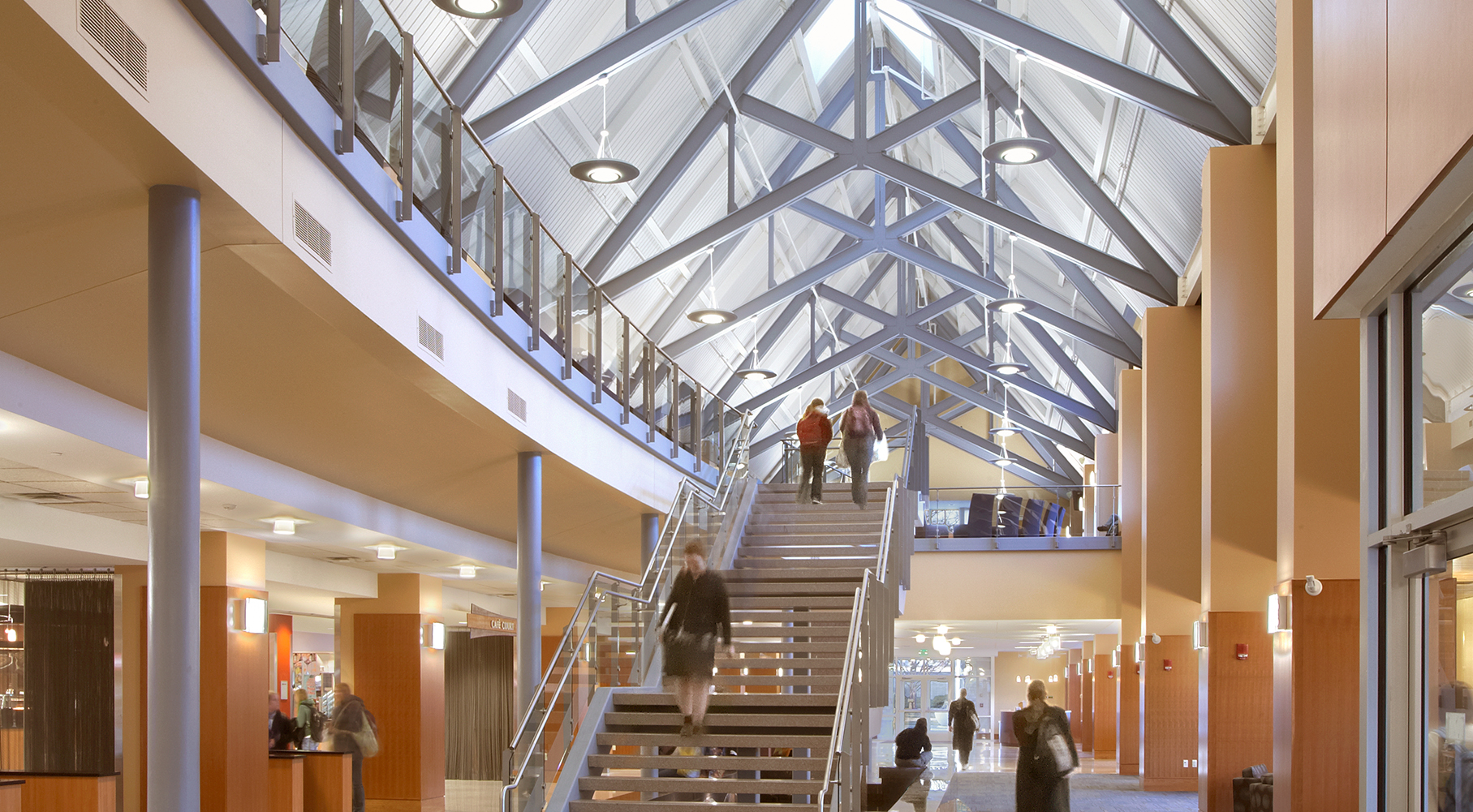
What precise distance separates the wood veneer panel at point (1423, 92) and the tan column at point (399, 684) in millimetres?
14543

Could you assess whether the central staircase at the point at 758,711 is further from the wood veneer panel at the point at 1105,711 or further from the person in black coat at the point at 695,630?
the wood veneer panel at the point at 1105,711

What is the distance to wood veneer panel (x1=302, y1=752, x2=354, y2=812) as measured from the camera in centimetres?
1259

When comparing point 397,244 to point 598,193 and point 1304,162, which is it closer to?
point 1304,162

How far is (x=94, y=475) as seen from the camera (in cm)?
927

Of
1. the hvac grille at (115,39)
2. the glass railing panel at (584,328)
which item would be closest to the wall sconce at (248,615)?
the glass railing panel at (584,328)

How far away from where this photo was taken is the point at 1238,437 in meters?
12.6

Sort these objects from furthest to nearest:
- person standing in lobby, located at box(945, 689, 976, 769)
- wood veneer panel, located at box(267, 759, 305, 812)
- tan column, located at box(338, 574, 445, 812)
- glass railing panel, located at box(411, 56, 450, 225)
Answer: person standing in lobby, located at box(945, 689, 976, 769)
tan column, located at box(338, 574, 445, 812)
wood veneer panel, located at box(267, 759, 305, 812)
glass railing panel, located at box(411, 56, 450, 225)

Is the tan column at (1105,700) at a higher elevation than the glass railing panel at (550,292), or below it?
below

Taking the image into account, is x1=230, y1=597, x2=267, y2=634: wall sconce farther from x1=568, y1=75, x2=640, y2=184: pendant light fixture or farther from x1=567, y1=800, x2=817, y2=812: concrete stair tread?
x1=568, y1=75, x2=640, y2=184: pendant light fixture

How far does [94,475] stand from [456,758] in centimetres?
1621

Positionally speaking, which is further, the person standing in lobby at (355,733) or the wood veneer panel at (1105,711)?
the wood veneer panel at (1105,711)

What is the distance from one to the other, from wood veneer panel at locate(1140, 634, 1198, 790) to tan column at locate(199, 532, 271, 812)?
→ 35.8 feet

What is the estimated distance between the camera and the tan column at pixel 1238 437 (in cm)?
1240

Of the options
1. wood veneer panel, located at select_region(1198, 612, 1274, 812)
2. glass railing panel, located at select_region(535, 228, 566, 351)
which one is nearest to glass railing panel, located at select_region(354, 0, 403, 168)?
glass railing panel, located at select_region(535, 228, 566, 351)
